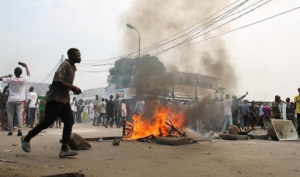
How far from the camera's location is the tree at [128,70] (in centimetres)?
1380

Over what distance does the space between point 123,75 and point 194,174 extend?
2736cm

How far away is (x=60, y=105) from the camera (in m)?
4.40

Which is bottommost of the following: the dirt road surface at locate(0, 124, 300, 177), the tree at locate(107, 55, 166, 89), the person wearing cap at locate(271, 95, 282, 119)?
the dirt road surface at locate(0, 124, 300, 177)

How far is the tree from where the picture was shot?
13.8m

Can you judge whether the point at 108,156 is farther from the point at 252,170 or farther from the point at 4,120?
the point at 4,120

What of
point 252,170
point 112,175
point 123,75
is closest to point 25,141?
point 112,175

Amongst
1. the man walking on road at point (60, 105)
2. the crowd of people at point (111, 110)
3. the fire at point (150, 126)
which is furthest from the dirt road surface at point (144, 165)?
the crowd of people at point (111, 110)

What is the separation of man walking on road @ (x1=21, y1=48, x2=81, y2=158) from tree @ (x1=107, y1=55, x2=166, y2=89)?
8.87 m

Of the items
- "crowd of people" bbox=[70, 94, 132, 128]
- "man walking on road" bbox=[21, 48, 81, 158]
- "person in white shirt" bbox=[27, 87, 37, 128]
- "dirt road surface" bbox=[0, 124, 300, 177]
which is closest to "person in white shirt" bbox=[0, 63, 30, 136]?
"dirt road surface" bbox=[0, 124, 300, 177]

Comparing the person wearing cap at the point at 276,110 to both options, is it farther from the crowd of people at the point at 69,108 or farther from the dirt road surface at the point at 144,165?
the dirt road surface at the point at 144,165

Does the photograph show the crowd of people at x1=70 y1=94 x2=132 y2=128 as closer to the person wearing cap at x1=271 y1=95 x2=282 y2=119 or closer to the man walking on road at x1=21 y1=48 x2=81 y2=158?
the person wearing cap at x1=271 y1=95 x2=282 y2=119

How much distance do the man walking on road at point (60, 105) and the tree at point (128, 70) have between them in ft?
29.1

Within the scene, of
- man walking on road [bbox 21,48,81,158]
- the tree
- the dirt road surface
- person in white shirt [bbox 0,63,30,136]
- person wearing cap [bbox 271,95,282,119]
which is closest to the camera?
the dirt road surface

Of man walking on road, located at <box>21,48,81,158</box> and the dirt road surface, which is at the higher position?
man walking on road, located at <box>21,48,81,158</box>
